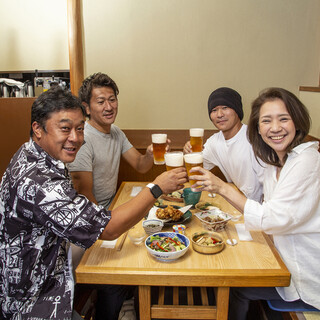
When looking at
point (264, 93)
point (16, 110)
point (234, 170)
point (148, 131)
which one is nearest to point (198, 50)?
point (148, 131)

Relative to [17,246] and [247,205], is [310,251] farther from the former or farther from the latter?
[17,246]

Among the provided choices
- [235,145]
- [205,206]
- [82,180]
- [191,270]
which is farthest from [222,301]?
[235,145]

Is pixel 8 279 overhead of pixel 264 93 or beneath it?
beneath

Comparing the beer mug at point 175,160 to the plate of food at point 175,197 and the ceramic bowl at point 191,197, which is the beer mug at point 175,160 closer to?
the ceramic bowl at point 191,197

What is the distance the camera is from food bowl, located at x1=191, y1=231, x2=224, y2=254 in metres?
1.44

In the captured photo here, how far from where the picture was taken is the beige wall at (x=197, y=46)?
3.27 metres

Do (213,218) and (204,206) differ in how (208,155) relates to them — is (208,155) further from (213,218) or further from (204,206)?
(213,218)

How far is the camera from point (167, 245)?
145 centimetres

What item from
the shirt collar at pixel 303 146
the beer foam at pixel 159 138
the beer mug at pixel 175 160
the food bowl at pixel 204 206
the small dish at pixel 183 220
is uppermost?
the shirt collar at pixel 303 146

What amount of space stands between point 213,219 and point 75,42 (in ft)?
8.42

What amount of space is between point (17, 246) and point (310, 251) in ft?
4.56

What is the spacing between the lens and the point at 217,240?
5.03 feet

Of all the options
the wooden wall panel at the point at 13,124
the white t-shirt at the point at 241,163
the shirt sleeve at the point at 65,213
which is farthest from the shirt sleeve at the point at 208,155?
the wooden wall panel at the point at 13,124

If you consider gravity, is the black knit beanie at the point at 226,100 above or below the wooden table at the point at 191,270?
above
